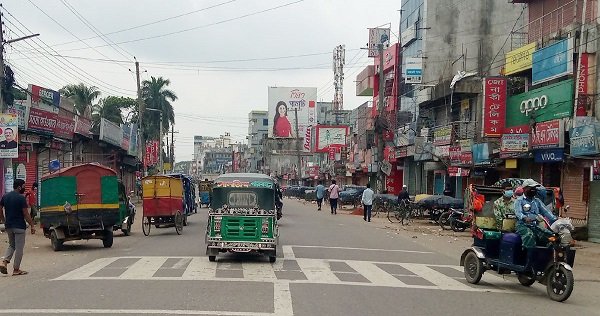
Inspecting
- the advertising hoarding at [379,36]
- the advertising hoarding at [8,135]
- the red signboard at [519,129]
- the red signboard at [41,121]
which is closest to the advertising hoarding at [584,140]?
the red signboard at [519,129]

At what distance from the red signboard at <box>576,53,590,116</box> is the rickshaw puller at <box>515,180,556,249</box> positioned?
13.7m

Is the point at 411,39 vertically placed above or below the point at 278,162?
above

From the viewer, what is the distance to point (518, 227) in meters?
11.4

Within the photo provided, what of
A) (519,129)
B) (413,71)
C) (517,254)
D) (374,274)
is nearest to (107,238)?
(374,274)

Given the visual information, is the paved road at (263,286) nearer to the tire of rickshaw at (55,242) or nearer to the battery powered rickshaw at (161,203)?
the tire of rickshaw at (55,242)

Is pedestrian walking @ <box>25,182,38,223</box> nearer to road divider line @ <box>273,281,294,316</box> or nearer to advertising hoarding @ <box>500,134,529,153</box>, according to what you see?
road divider line @ <box>273,281,294,316</box>

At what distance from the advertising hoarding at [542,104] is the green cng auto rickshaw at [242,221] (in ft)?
47.9

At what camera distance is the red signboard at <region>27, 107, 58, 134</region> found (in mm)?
29766

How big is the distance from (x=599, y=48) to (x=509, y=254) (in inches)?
588

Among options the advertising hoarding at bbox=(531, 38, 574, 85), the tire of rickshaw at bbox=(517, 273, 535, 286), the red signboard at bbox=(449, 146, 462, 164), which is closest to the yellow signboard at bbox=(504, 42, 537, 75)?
the advertising hoarding at bbox=(531, 38, 574, 85)

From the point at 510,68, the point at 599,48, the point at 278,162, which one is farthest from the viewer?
the point at 278,162

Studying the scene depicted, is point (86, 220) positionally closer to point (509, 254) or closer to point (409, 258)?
point (409, 258)

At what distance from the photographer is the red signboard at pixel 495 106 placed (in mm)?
→ 30969

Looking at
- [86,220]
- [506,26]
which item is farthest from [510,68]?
[86,220]
